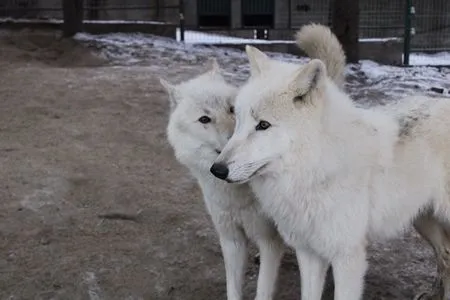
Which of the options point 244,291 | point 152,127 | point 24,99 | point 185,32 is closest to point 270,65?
point 244,291

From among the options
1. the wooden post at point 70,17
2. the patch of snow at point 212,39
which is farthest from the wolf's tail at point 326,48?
the wooden post at point 70,17

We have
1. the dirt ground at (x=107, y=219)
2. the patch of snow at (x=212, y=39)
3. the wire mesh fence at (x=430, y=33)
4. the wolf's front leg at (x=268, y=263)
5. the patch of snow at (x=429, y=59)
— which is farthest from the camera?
the patch of snow at (x=212, y=39)

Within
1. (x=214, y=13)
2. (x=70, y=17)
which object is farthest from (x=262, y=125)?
(x=214, y=13)

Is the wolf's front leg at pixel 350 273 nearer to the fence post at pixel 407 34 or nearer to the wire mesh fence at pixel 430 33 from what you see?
the fence post at pixel 407 34

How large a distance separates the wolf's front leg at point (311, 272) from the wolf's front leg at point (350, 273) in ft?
0.41

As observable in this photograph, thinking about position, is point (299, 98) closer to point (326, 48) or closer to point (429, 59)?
point (326, 48)

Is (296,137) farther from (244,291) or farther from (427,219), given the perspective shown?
(244,291)

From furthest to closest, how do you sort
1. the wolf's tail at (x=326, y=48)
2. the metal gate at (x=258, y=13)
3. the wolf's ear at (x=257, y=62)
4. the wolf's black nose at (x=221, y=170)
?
the metal gate at (x=258, y=13), the wolf's tail at (x=326, y=48), the wolf's ear at (x=257, y=62), the wolf's black nose at (x=221, y=170)

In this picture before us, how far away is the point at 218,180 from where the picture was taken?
334 centimetres

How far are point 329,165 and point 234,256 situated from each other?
0.96 meters

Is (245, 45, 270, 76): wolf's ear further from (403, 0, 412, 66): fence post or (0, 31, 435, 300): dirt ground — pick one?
(403, 0, 412, 66): fence post

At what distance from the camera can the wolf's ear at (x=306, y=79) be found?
105 inches

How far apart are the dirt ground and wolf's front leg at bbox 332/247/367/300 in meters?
0.86

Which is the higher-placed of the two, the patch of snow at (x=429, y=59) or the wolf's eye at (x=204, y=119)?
the wolf's eye at (x=204, y=119)
